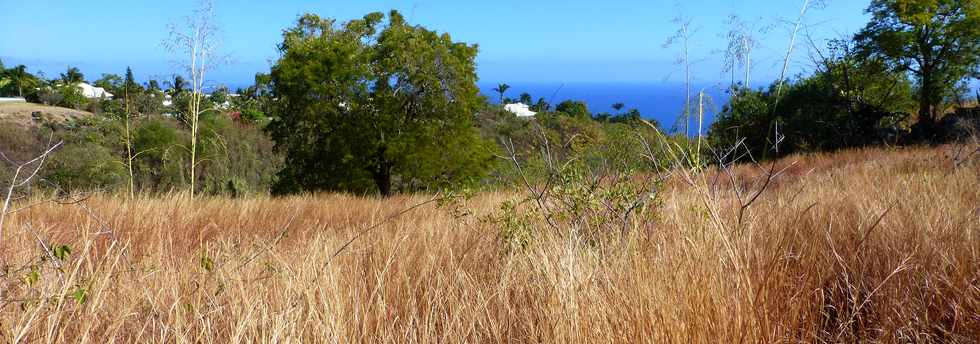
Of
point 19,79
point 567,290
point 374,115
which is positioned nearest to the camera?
point 567,290

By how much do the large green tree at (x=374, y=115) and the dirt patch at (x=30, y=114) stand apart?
20.3m

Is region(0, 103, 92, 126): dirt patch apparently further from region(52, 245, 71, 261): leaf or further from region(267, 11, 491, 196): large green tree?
region(52, 245, 71, 261): leaf

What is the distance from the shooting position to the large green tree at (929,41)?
53.7 feet

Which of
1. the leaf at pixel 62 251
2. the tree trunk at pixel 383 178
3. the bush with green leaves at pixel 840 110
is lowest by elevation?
the tree trunk at pixel 383 178

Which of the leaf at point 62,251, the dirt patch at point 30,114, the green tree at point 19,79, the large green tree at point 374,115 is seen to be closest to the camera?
the leaf at point 62,251

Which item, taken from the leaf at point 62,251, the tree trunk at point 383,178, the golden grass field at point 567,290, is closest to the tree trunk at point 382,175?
the tree trunk at point 383,178

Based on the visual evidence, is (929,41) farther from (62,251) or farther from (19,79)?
(19,79)

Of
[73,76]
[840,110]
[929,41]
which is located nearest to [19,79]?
[73,76]

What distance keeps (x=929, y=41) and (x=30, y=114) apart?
4019 centimetres

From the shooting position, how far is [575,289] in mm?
1882

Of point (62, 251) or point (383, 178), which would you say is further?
point (383, 178)

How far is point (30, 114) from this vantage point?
33.0m

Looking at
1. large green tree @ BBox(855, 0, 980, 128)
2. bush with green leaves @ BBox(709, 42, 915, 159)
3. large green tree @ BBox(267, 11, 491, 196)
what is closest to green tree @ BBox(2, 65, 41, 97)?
large green tree @ BBox(267, 11, 491, 196)

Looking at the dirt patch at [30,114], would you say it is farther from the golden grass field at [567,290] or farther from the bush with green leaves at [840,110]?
the golden grass field at [567,290]
